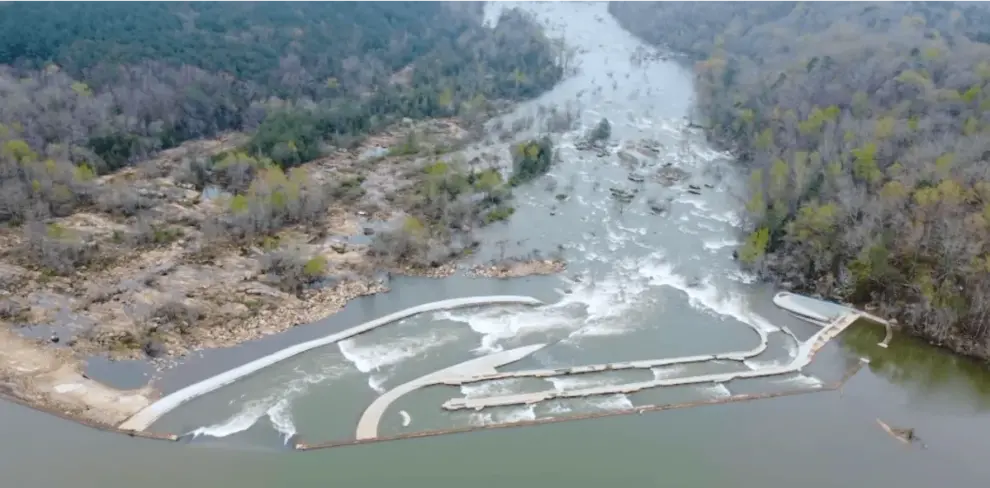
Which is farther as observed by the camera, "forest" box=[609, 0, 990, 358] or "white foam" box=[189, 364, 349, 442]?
"forest" box=[609, 0, 990, 358]

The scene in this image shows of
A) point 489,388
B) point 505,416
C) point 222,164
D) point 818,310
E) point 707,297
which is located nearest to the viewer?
point 505,416

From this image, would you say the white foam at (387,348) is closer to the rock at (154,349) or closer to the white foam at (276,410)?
the white foam at (276,410)

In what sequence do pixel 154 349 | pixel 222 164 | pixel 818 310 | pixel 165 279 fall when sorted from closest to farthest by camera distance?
pixel 154 349, pixel 818 310, pixel 165 279, pixel 222 164

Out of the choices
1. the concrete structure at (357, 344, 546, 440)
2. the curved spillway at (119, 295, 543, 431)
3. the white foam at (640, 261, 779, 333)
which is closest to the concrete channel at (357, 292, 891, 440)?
the concrete structure at (357, 344, 546, 440)

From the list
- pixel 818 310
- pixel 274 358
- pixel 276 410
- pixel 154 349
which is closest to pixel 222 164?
pixel 154 349

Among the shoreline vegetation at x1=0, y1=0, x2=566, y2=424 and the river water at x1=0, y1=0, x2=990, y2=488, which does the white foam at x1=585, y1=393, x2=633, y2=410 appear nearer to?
the river water at x1=0, y1=0, x2=990, y2=488

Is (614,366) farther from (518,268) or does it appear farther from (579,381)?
(518,268)
